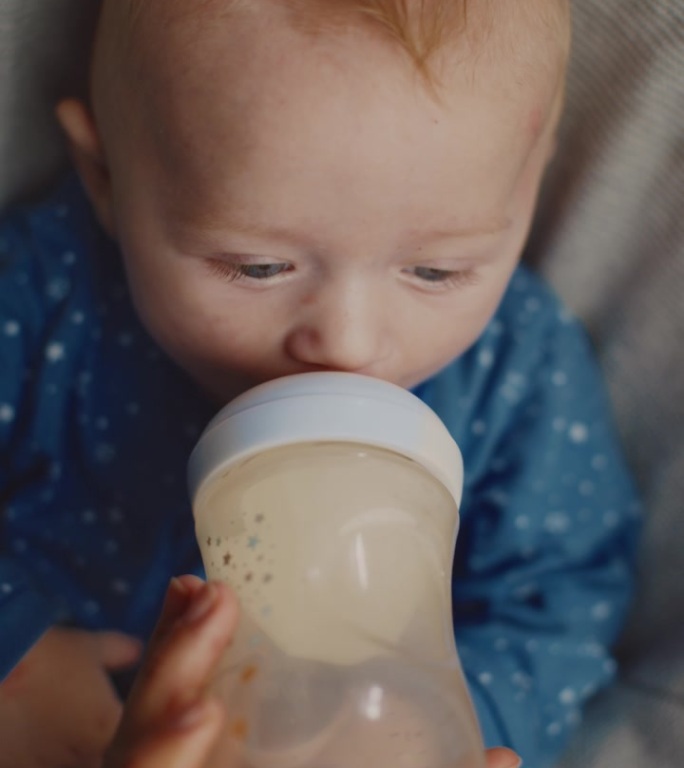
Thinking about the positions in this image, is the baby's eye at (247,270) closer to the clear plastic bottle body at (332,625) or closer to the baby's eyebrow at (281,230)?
the baby's eyebrow at (281,230)

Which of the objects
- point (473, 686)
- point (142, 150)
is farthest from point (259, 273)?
point (473, 686)

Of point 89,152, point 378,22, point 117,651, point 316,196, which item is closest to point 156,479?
point 117,651

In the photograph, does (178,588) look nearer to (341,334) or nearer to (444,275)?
(341,334)

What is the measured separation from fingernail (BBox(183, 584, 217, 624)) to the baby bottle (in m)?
0.04

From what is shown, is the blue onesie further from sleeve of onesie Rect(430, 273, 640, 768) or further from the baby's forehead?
the baby's forehead

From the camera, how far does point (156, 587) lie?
1.05m

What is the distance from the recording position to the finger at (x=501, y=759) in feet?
2.45

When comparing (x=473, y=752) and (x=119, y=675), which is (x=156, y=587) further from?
(x=473, y=752)

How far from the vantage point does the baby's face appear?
71cm

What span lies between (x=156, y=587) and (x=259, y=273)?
409mm

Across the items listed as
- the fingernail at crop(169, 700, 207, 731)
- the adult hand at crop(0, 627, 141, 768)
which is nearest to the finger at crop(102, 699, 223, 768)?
the fingernail at crop(169, 700, 207, 731)

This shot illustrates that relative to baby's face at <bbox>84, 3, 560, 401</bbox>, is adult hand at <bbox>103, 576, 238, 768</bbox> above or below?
below

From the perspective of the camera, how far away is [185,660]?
2.10 feet

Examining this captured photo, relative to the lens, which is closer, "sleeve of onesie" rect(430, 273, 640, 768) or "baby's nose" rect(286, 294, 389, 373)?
"baby's nose" rect(286, 294, 389, 373)
